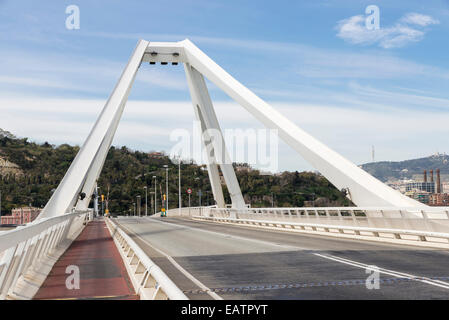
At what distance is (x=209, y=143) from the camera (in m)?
53.0

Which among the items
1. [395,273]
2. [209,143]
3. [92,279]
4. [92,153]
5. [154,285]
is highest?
[209,143]

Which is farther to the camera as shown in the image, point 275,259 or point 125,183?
point 125,183

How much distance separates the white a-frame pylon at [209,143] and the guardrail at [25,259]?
33.6 feet

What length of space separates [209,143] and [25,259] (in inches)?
1688

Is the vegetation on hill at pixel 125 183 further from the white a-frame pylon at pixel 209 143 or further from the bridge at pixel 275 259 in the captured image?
the bridge at pixel 275 259

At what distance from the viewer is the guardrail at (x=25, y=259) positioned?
8180 millimetres

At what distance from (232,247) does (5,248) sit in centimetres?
1149

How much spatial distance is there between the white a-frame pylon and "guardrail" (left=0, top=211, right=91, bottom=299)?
403 inches

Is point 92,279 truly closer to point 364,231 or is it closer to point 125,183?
point 364,231

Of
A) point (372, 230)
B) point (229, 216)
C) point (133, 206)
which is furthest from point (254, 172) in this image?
point (372, 230)

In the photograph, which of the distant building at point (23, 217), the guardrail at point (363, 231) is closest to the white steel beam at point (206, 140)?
the guardrail at point (363, 231)

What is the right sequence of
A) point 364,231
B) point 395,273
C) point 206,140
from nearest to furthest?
point 395,273 → point 364,231 → point 206,140

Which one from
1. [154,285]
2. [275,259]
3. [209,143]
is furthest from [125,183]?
[154,285]

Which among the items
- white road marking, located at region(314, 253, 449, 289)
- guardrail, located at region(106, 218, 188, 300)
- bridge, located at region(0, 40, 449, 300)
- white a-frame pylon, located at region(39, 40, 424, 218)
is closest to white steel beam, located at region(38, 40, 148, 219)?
white a-frame pylon, located at region(39, 40, 424, 218)
